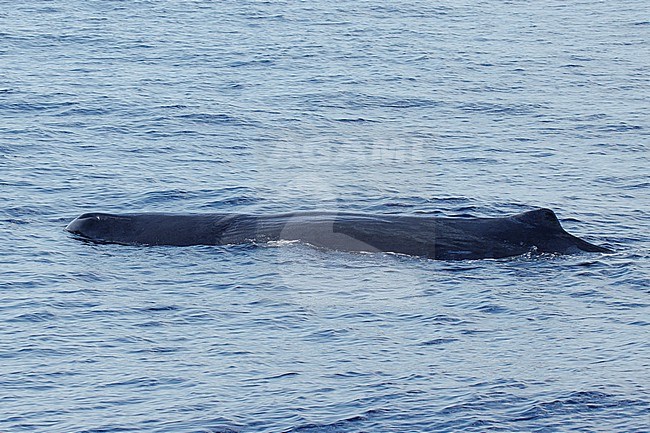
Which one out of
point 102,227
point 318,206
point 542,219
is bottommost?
point 318,206

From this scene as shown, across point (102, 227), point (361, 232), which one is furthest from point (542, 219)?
point (102, 227)

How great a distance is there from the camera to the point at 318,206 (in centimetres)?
1977

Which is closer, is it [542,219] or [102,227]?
[542,219]

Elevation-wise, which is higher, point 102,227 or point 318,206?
point 102,227

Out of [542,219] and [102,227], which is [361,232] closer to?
[542,219]

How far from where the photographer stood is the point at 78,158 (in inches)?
909

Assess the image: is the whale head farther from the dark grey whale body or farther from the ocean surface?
the ocean surface

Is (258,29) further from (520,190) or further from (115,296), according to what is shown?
(115,296)

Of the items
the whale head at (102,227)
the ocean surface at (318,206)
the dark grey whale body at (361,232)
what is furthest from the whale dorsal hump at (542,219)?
the whale head at (102,227)

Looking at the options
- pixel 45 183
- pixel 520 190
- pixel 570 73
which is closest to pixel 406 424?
pixel 520 190

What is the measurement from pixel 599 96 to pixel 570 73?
2787 mm

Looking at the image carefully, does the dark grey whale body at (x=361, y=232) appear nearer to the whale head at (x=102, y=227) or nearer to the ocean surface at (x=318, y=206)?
the whale head at (x=102, y=227)

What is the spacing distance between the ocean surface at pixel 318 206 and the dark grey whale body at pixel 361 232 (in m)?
0.30

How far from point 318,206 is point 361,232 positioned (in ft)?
9.68
